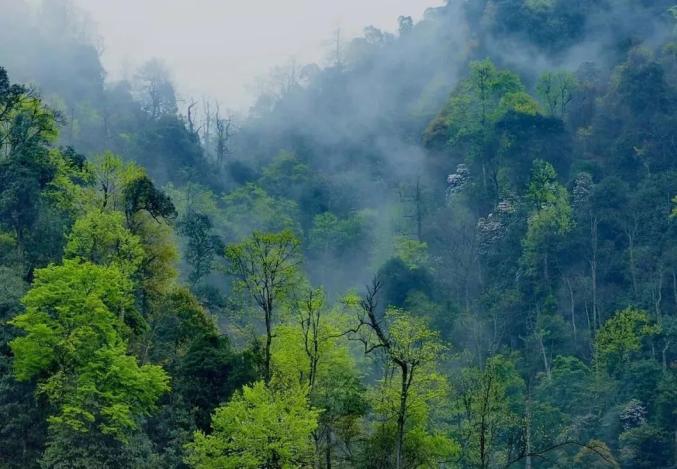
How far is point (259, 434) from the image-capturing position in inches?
1404

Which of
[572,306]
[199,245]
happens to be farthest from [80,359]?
[572,306]

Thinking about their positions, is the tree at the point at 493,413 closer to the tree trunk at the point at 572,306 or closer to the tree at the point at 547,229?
the tree trunk at the point at 572,306

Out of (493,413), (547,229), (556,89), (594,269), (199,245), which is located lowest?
(493,413)

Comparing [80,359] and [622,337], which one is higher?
[622,337]

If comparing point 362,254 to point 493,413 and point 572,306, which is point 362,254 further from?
point 493,413

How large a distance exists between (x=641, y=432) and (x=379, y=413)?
20927 mm

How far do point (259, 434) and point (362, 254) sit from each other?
59205 millimetres

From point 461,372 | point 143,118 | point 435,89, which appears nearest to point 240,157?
point 143,118

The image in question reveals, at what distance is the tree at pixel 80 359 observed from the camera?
124 ft

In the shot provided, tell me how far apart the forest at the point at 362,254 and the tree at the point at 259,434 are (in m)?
0.12

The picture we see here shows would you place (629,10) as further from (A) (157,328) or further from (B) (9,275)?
(B) (9,275)

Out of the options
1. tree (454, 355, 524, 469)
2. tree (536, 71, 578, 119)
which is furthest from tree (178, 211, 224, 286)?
tree (536, 71, 578, 119)

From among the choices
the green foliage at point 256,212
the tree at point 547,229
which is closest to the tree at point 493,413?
the tree at point 547,229

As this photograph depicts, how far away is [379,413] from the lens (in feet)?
137
